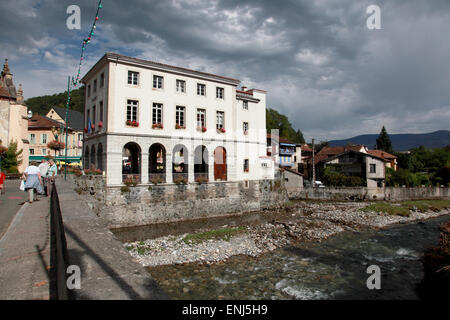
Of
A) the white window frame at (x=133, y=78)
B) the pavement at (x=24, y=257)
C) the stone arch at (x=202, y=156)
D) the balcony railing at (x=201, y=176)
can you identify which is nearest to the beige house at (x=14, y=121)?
the white window frame at (x=133, y=78)

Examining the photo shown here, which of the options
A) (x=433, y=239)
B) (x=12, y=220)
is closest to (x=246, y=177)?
(x=433, y=239)

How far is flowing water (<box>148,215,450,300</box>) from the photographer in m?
10.5

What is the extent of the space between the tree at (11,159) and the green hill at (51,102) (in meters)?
32.7

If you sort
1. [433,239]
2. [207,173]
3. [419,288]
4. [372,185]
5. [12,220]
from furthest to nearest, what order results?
1. [372,185]
2. [207,173]
3. [433,239]
4. [419,288]
5. [12,220]

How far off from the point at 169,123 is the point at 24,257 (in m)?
19.8

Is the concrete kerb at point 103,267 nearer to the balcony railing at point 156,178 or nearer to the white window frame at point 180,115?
the balcony railing at point 156,178

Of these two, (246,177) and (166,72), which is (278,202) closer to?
(246,177)

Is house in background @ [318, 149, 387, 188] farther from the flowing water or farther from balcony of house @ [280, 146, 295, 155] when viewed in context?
the flowing water

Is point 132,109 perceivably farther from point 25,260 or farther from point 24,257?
point 25,260

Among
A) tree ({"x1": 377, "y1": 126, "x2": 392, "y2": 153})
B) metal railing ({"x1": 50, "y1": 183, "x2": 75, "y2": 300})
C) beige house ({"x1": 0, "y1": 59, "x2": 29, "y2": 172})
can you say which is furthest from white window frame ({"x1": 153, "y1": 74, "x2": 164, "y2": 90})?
tree ({"x1": 377, "y1": 126, "x2": 392, "y2": 153})

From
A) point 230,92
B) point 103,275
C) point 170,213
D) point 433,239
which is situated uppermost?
point 230,92

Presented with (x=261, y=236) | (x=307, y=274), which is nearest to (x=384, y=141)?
(x=261, y=236)

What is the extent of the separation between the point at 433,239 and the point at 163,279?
62.4 feet

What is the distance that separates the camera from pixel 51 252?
562 centimetres
